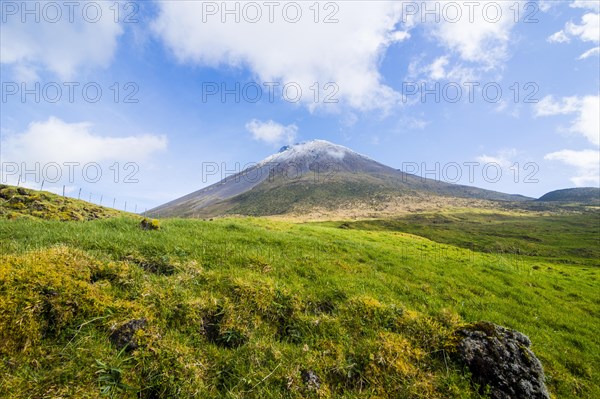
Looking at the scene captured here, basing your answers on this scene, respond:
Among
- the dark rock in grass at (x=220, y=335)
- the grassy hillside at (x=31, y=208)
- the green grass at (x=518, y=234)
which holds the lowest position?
the green grass at (x=518, y=234)

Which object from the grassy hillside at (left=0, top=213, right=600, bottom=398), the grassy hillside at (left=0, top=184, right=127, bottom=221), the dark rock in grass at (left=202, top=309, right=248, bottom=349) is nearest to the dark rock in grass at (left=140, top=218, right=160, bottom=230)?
the grassy hillside at (left=0, top=213, right=600, bottom=398)

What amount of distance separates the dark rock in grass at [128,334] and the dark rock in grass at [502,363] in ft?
25.0

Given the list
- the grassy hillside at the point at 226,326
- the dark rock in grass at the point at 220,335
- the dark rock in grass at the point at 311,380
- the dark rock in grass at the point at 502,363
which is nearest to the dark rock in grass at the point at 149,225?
A: the grassy hillside at the point at 226,326

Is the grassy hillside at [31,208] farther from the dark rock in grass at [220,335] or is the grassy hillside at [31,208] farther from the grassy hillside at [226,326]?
the dark rock in grass at [220,335]

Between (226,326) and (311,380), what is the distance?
8.37 feet

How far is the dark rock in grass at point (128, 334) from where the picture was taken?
6172mm

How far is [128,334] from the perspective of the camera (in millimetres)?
6414

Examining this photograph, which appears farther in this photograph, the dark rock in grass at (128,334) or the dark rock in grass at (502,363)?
the dark rock in grass at (502,363)

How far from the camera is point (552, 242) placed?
372ft

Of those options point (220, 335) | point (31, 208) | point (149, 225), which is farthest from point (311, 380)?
point (31, 208)

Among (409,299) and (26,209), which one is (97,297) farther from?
(26,209)

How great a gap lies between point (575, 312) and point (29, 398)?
21.5 metres

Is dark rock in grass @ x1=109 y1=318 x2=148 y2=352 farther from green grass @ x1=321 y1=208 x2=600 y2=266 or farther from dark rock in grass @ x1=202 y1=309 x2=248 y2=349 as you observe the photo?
green grass @ x1=321 y1=208 x2=600 y2=266

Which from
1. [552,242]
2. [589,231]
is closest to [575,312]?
[552,242]
